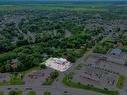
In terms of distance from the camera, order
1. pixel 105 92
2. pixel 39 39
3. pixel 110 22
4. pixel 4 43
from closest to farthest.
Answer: pixel 105 92, pixel 4 43, pixel 39 39, pixel 110 22

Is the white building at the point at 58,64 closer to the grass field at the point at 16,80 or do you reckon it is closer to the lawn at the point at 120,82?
the grass field at the point at 16,80

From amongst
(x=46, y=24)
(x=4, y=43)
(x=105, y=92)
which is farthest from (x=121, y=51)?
(x=46, y=24)

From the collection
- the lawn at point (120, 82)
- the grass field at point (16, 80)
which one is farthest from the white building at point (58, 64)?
the lawn at point (120, 82)

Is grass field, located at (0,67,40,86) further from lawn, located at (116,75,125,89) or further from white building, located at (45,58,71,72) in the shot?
lawn, located at (116,75,125,89)

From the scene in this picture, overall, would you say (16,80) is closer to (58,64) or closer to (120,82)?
(58,64)

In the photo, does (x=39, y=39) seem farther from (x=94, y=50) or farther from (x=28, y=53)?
(x=94, y=50)

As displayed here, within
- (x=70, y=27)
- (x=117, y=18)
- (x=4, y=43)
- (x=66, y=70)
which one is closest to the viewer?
(x=66, y=70)

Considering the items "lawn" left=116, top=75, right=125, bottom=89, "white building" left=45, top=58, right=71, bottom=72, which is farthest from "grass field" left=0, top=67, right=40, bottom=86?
"lawn" left=116, top=75, right=125, bottom=89

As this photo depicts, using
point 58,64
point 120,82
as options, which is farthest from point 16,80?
point 120,82
